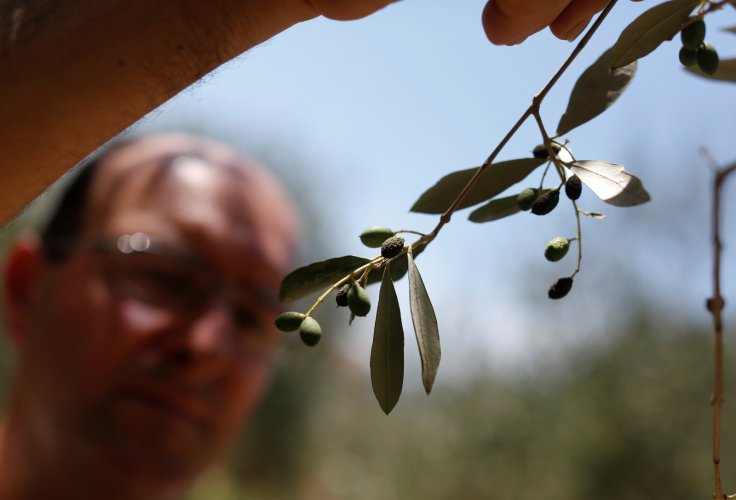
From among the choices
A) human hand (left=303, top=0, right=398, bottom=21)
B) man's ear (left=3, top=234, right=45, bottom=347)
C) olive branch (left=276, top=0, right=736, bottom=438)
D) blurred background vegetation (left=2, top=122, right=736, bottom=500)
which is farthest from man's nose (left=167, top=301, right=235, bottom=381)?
blurred background vegetation (left=2, top=122, right=736, bottom=500)

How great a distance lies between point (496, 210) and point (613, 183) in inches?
3.8

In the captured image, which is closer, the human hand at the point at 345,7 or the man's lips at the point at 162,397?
the human hand at the point at 345,7

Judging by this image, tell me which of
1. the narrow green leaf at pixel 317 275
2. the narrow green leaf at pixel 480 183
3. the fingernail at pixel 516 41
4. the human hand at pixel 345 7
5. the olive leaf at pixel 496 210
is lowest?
the narrow green leaf at pixel 317 275

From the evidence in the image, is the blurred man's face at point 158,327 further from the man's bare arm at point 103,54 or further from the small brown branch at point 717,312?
the small brown branch at point 717,312

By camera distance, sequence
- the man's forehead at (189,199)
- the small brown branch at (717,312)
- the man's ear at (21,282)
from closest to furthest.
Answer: the small brown branch at (717,312), the man's forehead at (189,199), the man's ear at (21,282)

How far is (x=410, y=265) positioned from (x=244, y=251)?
181cm

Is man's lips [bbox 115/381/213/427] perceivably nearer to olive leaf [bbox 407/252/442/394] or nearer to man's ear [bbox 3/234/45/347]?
man's ear [bbox 3/234/45/347]

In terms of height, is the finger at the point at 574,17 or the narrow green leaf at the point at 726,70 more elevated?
the finger at the point at 574,17

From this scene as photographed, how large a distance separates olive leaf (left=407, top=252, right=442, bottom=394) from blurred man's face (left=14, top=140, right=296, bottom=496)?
160 cm

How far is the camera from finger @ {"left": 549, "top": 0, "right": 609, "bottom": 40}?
19.1 inches

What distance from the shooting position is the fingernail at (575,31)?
49cm

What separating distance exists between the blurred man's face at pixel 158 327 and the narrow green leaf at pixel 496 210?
5.11ft

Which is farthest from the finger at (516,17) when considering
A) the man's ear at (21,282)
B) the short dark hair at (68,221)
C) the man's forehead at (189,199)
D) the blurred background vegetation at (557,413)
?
the blurred background vegetation at (557,413)

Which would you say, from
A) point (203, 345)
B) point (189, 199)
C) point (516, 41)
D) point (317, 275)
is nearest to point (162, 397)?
point (203, 345)
